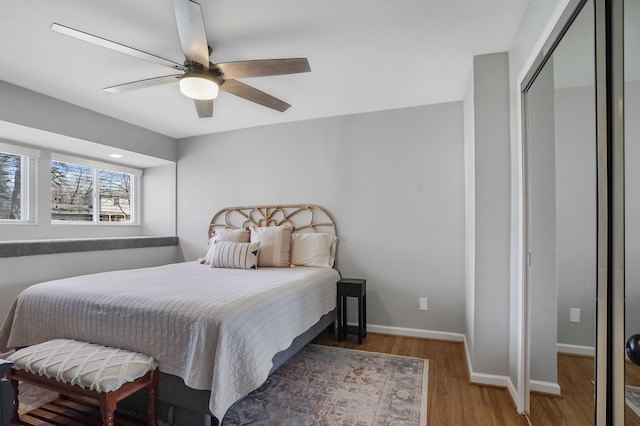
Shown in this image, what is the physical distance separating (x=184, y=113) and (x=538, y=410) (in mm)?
3918

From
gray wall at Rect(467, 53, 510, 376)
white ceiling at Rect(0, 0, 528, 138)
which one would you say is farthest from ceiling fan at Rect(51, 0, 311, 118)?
gray wall at Rect(467, 53, 510, 376)

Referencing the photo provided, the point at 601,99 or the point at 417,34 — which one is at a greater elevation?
the point at 417,34

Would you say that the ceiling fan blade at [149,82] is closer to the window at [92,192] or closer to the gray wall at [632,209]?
the window at [92,192]

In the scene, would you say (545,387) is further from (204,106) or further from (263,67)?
(204,106)

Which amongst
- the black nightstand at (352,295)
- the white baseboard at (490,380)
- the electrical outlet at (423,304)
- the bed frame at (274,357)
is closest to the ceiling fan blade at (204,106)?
the bed frame at (274,357)

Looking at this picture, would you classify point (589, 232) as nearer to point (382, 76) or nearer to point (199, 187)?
point (382, 76)

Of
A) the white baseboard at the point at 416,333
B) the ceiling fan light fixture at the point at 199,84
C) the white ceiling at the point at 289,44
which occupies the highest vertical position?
the white ceiling at the point at 289,44

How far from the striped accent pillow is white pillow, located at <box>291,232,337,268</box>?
1.42ft

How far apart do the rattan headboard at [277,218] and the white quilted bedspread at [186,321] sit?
1216 mm

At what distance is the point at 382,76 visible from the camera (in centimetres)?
264

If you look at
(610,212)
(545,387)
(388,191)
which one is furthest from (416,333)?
(610,212)

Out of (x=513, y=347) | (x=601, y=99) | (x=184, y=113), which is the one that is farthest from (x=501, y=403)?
(x=184, y=113)

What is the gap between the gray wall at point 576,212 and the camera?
3.57 feet

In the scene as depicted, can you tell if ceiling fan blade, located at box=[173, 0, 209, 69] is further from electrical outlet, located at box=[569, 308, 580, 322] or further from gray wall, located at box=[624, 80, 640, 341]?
electrical outlet, located at box=[569, 308, 580, 322]
